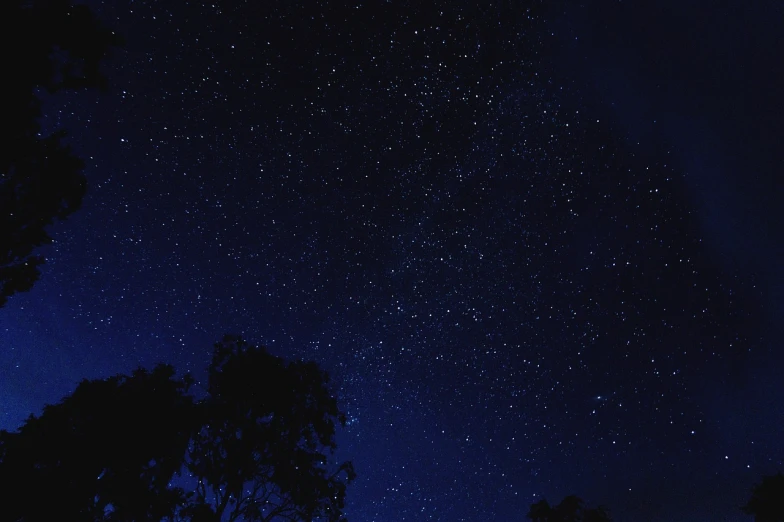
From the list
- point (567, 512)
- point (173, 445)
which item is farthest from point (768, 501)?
point (173, 445)

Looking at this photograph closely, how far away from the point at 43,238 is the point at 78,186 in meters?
1.07

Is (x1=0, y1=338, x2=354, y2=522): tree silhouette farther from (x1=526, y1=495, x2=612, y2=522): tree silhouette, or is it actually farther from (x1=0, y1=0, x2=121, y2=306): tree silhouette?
(x1=526, y1=495, x2=612, y2=522): tree silhouette

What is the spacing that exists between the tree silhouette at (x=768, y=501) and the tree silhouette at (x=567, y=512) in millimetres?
5888

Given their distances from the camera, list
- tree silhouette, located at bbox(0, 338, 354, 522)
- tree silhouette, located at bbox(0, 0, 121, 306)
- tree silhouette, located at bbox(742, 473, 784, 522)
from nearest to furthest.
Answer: tree silhouette, located at bbox(0, 0, 121, 306) → tree silhouette, located at bbox(0, 338, 354, 522) → tree silhouette, located at bbox(742, 473, 784, 522)

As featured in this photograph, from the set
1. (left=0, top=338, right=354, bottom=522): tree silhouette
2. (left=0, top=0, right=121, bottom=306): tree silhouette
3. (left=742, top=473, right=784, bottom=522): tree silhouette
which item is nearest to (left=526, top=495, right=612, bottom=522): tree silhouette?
(left=742, top=473, right=784, bottom=522): tree silhouette

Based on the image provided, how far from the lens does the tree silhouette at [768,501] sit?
17.1 metres

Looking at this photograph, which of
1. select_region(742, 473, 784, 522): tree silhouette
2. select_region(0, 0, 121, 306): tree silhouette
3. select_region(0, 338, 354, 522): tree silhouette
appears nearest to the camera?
select_region(0, 0, 121, 306): tree silhouette

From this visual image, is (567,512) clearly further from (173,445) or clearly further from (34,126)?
(34,126)

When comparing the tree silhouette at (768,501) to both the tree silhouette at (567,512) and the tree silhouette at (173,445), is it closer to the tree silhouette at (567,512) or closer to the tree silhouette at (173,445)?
the tree silhouette at (567,512)

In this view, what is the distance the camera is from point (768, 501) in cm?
1742

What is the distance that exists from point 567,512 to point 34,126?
958 inches

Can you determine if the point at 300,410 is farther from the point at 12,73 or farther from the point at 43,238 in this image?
the point at 12,73

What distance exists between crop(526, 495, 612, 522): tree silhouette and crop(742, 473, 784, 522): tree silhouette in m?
5.89

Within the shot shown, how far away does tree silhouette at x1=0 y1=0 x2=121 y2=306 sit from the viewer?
19.4 feet
